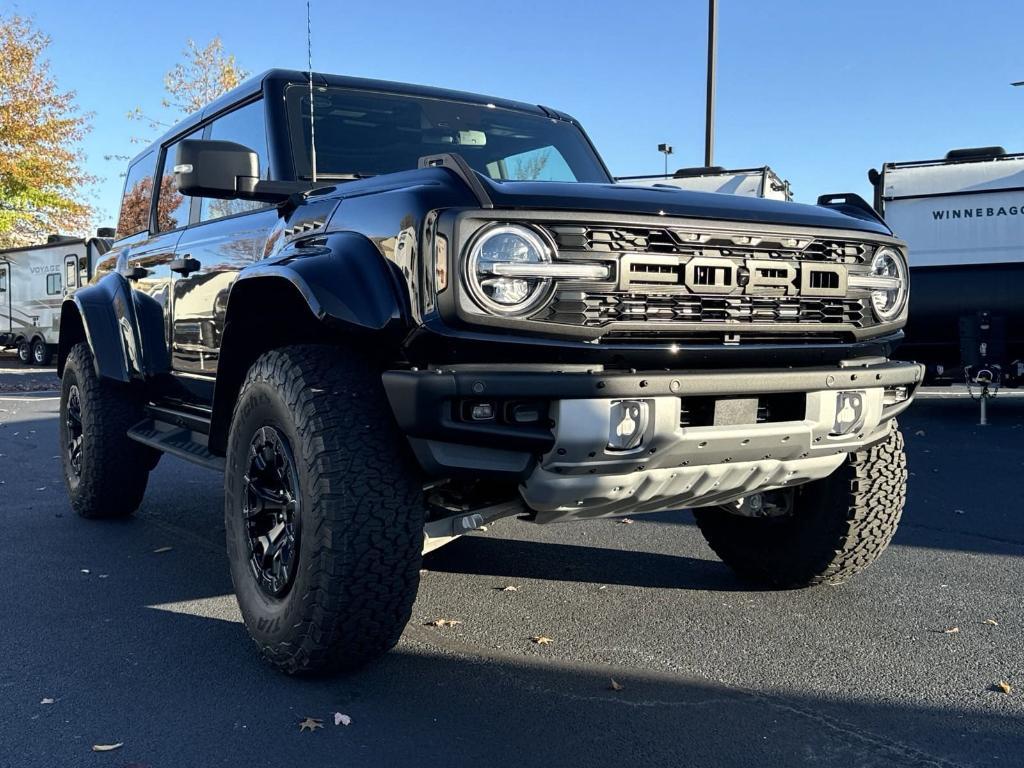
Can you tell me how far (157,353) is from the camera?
15.1 feet

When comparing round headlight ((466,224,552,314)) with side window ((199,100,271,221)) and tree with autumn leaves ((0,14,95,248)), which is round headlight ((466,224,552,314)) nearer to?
side window ((199,100,271,221))

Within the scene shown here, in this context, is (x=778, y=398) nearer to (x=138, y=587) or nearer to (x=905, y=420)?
(x=138, y=587)

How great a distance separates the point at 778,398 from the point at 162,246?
3160 mm

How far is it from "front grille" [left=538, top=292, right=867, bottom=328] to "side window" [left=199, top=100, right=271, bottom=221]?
1621 mm

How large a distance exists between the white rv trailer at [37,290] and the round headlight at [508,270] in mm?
21492

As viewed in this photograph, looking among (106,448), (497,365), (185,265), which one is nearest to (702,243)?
(497,365)

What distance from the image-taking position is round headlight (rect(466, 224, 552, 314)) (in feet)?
8.59

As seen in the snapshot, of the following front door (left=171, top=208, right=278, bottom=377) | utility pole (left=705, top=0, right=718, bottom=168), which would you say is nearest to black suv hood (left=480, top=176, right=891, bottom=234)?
front door (left=171, top=208, right=278, bottom=377)

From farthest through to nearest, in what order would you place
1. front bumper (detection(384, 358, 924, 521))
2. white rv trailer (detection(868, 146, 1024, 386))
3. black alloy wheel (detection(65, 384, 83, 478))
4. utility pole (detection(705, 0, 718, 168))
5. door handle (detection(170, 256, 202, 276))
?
utility pole (detection(705, 0, 718, 168))
white rv trailer (detection(868, 146, 1024, 386))
black alloy wheel (detection(65, 384, 83, 478))
door handle (detection(170, 256, 202, 276))
front bumper (detection(384, 358, 924, 521))

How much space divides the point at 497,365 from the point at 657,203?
709mm

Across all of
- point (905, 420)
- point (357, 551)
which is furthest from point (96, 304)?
point (905, 420)

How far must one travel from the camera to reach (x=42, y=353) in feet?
77.4

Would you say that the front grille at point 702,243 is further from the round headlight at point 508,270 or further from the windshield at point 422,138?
the windshield at point 422,138

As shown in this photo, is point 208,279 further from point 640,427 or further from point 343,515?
point 640,427
